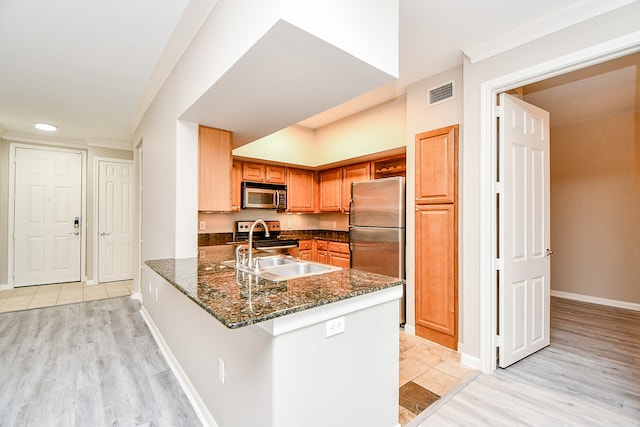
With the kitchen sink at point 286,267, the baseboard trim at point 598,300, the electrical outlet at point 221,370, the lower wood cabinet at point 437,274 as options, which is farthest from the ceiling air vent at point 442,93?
the baseboard trim at point 598,300

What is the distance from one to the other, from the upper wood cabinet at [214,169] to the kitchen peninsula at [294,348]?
0.93 m

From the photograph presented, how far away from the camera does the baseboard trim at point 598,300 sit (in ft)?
13.2

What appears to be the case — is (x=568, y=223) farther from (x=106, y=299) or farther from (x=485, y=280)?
(x=106, y=299)

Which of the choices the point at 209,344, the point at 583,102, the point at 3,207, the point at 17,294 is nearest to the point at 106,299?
the point at 17,294

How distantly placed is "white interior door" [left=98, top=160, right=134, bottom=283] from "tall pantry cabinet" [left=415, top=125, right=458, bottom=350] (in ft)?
17.1

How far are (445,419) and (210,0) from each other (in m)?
2.99

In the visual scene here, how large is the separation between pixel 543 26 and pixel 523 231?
5.09 feet

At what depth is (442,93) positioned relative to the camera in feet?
9.36

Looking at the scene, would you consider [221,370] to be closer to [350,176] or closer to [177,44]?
[177,44]

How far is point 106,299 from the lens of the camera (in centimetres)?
439

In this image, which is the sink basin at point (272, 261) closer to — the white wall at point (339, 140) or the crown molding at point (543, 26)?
the white wall at point (339, 140)

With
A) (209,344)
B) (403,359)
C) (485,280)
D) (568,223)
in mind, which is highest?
(568,223)

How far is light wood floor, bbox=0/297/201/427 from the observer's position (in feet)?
6.17

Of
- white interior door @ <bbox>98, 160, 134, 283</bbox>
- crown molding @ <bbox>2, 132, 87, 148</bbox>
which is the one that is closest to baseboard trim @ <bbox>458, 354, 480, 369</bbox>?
white interior door @ <bbox>98, 160, 134, 283</bbox>
